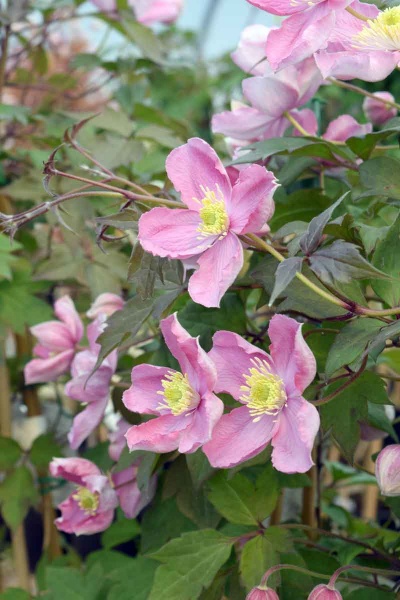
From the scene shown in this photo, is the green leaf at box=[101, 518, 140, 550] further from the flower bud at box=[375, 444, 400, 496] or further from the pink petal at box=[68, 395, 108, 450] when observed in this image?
the flower bud at box=[375, 444, 400, 496]

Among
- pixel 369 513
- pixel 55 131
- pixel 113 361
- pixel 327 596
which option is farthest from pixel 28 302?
pixel 369 513

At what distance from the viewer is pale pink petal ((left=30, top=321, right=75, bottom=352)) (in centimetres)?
75

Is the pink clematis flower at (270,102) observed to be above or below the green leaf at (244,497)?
above

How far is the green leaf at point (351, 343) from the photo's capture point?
0.46 metres

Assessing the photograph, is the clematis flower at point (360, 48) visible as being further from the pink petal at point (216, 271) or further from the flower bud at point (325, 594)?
the flower bud at point (325, 594)

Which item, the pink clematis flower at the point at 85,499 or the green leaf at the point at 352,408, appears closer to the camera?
the green leaf at the point at 352,408

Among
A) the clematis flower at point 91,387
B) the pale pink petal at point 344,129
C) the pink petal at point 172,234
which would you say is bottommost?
the clematis flower at point 91,387

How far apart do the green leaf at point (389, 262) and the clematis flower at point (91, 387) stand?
0.24 m

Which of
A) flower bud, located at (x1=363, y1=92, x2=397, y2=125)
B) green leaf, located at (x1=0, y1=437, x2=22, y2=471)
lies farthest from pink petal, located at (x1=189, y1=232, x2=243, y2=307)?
green leaf, located at (x1=0, y1=437, x2=22, y2=471)

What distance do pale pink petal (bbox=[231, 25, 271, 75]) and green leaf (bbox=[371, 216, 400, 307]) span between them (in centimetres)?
22

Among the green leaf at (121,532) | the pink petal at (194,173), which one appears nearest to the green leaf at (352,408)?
the pink petal at (194,173)

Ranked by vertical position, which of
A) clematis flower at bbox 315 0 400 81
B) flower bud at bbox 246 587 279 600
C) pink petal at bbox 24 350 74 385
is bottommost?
pink petal at bbox 24 350 74 385

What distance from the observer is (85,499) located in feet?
2.26

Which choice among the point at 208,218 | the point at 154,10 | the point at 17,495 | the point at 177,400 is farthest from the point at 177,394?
the point at 154,10
